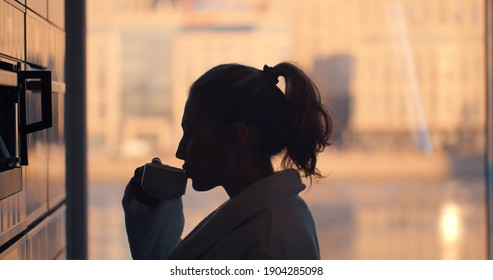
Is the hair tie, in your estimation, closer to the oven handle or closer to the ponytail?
the ponytail

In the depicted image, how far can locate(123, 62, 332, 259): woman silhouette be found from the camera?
0.87m

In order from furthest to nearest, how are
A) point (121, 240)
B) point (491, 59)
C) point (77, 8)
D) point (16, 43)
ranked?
1. point (121, 240)
2. point (491, 59)
3. point (77, 8)
4. point (16, 43)

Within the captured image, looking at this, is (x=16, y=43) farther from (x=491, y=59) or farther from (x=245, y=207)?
(x=491, y=59)

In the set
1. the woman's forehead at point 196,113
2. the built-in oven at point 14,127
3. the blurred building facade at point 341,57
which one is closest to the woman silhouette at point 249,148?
the woman's forehead at point 196,113

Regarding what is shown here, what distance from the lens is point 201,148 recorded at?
910 mm

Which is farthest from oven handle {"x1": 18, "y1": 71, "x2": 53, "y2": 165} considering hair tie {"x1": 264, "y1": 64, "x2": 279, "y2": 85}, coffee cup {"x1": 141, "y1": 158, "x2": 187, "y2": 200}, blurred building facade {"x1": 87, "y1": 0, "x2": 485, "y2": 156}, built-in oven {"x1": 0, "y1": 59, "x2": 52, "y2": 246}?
blurred building facade {"x1": 87, "y1": 0, "x2": 485, "y2": 156}

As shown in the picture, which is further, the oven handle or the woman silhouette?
the oven handle

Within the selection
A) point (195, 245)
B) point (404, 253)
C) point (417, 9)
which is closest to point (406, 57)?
point (417, 9)

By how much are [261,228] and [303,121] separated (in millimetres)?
145

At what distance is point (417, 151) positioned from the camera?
69.0ft

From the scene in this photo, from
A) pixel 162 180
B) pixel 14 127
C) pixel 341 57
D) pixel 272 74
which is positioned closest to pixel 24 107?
pixel 14 127

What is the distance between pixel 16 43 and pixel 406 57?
68.7 ft

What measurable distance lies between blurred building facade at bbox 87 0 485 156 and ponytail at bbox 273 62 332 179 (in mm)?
18800

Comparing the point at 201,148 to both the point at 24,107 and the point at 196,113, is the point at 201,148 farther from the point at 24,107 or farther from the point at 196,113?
the point at 24,107
